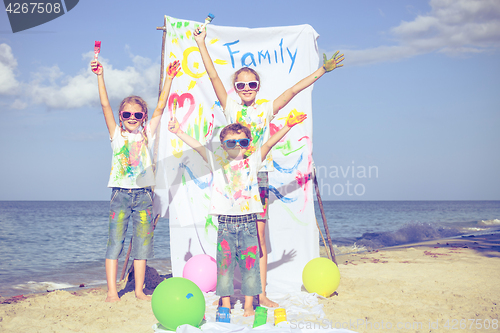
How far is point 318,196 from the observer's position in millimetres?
5336

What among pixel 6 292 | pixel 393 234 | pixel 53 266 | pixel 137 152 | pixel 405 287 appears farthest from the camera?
pixel 393 234

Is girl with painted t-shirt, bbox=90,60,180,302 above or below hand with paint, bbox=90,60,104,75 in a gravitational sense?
below

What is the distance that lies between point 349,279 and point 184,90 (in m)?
3.68

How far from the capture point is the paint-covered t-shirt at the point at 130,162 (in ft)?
12.8

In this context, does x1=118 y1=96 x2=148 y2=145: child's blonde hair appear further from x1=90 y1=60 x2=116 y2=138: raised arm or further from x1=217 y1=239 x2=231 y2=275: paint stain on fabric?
x1=217 y1=239 x2=231 y2=275: paint stain on fabric

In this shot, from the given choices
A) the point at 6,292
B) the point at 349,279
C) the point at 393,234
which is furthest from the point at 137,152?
the point at 393,234

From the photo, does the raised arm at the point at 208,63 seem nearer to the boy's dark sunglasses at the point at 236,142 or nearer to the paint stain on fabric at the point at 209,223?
the boy's dark sunglasses at the point at 236,142

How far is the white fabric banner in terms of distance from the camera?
5.08m

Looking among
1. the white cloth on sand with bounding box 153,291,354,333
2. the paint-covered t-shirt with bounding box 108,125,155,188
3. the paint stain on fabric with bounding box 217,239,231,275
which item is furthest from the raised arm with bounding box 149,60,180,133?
the white cloth on sand with bounding box 153,291,354,333

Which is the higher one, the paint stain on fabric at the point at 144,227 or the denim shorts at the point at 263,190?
the denim shorts at the point at 263,190

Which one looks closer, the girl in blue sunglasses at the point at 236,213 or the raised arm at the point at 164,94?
the girl in blue sunglasses at the point at 236,213

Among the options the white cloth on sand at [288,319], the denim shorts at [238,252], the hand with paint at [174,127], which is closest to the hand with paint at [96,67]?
the hand with paint at [174,127]

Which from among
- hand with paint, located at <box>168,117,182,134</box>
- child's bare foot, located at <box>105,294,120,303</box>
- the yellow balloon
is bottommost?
child's bare foot, located at <box>105,294,120,303</box>

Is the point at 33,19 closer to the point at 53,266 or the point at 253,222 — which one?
the point at 253,222
